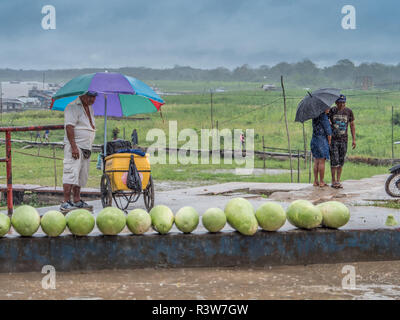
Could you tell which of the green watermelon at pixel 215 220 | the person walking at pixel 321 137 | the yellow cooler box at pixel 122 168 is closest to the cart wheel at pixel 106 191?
the yellow cooler box at pixel 122 168

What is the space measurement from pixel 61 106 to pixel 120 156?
1495 mm

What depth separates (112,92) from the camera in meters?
7.62

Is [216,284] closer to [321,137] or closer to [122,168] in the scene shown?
[122,168]

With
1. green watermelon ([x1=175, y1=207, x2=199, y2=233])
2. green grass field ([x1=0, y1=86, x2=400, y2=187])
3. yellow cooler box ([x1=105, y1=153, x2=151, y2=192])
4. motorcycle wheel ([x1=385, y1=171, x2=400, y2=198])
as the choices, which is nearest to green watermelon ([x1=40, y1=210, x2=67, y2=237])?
green watermelon ([x1=175, y1=207, x2=199, y2=233])

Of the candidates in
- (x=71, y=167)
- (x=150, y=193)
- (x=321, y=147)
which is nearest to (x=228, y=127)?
(x=321, y=147)

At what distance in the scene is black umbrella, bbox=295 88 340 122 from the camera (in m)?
10.0

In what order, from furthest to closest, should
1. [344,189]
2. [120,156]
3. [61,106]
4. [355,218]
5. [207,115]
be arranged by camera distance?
[207,115], [344,189], [61,106], [120,156], [355,218]

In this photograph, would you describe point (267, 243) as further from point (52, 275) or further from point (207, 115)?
point (207, 115)

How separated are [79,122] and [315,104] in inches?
163

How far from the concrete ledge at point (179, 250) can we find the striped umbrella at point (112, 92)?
240 centimetres

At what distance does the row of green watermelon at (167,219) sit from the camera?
5629mm
